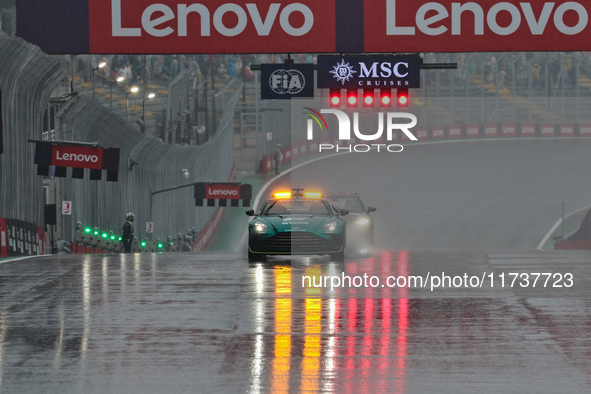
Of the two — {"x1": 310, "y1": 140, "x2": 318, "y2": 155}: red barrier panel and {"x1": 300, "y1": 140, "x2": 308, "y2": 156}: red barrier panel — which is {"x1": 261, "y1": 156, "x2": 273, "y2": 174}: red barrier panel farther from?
{"x1": 310, "y1": 140, "x2": 318, "y2": 155}: red barrier panel

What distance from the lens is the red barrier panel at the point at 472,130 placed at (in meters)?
65.1

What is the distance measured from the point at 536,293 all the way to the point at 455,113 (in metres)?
49.8

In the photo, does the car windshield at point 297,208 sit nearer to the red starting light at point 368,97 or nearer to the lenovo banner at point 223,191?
the red starting light at point 368,97

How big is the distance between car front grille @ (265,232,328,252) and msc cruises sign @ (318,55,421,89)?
528 centimetres

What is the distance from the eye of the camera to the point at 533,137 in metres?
65.2

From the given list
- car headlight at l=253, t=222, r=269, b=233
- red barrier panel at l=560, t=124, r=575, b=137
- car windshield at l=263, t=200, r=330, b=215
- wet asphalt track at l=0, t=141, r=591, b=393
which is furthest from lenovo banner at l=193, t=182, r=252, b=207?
red barrier panel at l=560, t=124, r=575, b=137

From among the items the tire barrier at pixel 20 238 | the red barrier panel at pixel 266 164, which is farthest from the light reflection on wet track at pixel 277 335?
the red barrier panel at pixel 266 164

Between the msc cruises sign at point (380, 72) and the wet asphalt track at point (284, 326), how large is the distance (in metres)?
3.62

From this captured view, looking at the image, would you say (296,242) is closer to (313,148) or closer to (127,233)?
(127,233)

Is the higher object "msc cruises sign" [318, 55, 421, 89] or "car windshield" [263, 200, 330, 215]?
"msc cruises sign" [318, 55, 421, 89]

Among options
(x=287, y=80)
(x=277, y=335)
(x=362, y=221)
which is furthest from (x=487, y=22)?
(x=277, y=335)

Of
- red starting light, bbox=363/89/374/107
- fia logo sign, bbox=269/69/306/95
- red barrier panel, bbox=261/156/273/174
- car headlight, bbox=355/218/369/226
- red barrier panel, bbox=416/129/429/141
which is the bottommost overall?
car headlight, bbox=355/218/369/226

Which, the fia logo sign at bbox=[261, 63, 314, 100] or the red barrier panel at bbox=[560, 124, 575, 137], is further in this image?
the red barrier panel at bbox=[560, 124, 575, 137]

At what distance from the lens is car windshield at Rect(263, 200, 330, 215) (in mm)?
18328
